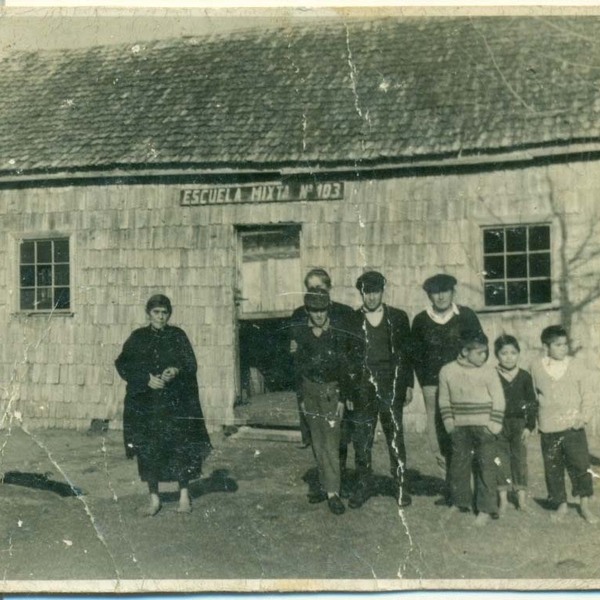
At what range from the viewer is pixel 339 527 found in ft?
12.6

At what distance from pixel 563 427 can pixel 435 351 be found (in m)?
0.86

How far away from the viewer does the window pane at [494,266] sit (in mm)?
4180

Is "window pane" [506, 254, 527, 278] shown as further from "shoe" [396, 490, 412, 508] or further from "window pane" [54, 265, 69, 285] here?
"window pane" [54, 265, 69, 285]

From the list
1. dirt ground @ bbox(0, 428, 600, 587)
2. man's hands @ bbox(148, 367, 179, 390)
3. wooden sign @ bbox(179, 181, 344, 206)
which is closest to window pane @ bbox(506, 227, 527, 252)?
wooden sign @ bbox(179, 181, 344, 206)

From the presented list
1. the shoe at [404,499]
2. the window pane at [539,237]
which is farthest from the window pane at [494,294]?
the shoe at [404,499]

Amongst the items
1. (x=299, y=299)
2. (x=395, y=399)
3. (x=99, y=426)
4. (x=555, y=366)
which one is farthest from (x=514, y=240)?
(x=99, y=426)

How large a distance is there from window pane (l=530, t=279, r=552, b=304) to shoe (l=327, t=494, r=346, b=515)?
67.8 inches

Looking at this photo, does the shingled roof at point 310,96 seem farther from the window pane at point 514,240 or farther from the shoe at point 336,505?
the shoe at point 336,505

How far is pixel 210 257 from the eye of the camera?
15.4ft

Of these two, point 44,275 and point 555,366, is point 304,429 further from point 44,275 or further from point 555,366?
point 44,275

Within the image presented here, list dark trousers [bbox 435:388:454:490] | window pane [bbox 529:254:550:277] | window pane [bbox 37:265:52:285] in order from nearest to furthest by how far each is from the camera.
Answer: dark trousers [bbox 435:388:454:490] → window pane [bbox 529:254:550:277] → window pane [bbox 37:265:52:285]

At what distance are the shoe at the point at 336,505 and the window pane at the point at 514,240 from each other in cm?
190

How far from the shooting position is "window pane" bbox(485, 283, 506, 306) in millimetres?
4074

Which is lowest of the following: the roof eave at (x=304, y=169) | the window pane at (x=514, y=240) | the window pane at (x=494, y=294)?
the window pane at (x=494, y=294)
